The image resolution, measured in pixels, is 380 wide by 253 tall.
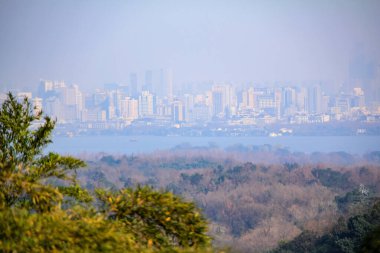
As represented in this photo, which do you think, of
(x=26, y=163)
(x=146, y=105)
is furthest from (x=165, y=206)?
(x=146, y=105)

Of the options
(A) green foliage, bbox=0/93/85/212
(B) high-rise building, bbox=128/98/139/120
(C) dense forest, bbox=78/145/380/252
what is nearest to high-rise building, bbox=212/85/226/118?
(B) high-rise building, bbox=128/98/139/120

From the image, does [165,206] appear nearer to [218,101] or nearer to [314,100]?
[314,100]

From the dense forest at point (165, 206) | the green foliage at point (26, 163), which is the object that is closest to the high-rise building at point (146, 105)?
the dense forest at point (165, 206)

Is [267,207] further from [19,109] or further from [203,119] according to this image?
[203,119]

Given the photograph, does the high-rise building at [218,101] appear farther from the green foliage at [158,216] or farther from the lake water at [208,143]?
the green foliage at [158,216]

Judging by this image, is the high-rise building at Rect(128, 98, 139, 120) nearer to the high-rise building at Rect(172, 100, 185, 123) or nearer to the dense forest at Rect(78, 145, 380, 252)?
the high-rise building at Rect(172, 100, 185, 123)

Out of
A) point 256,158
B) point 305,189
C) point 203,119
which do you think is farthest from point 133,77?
point 305,189
